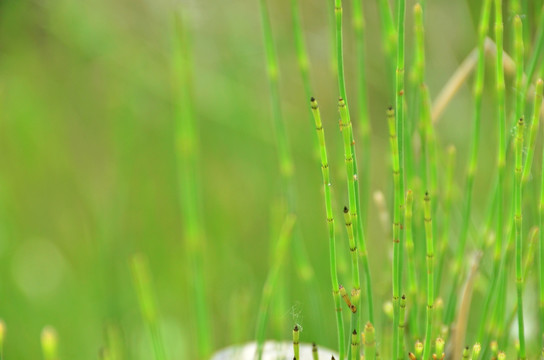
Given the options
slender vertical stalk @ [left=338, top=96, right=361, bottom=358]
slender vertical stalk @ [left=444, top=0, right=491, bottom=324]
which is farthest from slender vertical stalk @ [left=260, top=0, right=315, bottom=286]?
slender vertical stalk @ [left=338, top=96, right=361, bottom=358]

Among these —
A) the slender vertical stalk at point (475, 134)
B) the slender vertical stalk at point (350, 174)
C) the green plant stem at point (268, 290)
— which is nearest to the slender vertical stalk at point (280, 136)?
the green plant stem at point (268, 290)

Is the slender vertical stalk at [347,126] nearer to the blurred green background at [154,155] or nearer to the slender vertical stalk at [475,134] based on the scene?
the slender vertical stalk at [475,134]

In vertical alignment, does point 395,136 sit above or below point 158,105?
below

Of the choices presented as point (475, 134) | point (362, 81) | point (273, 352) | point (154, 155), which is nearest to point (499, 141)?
point (475, 134)

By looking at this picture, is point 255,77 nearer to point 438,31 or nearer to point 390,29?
point 438,31

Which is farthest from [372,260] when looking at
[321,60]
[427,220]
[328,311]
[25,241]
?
[427,220]
